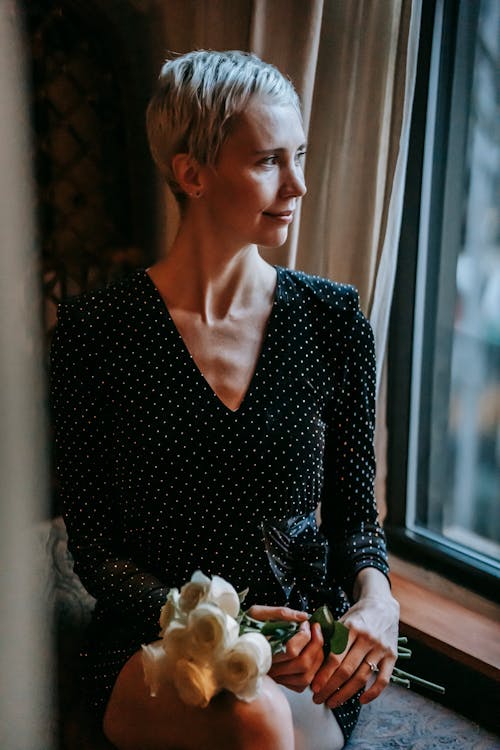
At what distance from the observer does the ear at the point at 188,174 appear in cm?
104

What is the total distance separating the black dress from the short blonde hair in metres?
→ 0.22

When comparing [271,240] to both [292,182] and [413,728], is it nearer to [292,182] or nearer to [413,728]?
[292,182]

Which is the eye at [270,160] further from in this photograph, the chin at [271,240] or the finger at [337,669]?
the finger at [337,669]

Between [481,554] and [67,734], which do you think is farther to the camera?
[481,554]

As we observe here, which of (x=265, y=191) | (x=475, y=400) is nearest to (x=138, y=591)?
(x=265, y=191)

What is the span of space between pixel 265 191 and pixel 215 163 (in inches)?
3.1

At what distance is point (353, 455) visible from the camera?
1.16m

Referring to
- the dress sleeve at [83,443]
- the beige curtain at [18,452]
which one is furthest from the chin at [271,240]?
the beige curtain at [18,452]

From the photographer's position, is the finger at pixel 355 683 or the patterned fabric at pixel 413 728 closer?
the finger at pixel 355 683

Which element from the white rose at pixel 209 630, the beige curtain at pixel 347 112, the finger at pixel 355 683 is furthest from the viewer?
the beige curtain at pixel 347 112

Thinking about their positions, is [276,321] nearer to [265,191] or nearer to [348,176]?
[265,191]

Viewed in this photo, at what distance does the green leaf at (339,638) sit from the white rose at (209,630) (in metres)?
0.19

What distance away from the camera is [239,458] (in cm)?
106

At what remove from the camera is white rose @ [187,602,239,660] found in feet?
2.42
